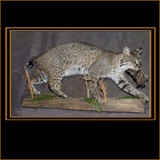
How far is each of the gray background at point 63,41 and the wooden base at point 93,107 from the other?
0.11 ft

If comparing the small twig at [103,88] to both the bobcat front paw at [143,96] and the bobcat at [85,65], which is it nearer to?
the bobcat at [85,65]

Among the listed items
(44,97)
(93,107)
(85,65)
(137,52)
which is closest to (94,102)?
(93,107)


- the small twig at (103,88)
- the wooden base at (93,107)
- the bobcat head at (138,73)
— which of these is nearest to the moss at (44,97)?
the wooden base at (93,107)

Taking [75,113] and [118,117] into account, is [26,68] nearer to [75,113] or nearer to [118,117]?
[75,113]

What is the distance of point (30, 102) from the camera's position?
11.8 feet

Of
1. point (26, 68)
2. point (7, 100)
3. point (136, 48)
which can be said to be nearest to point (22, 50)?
point (26, 68)

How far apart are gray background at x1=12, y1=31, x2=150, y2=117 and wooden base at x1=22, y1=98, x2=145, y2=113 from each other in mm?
33

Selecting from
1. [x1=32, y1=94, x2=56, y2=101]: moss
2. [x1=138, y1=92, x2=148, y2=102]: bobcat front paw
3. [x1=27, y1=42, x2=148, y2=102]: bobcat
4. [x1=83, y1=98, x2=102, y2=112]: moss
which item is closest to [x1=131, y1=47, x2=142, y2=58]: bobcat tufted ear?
[x1=27, y1=42, x2=148, y2=102]: bobcat

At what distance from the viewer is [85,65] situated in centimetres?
354

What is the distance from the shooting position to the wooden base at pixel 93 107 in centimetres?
345

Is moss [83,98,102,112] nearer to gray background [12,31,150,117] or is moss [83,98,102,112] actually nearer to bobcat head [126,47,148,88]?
gray background [12,31,150,117]

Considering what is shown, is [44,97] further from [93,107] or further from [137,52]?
[137,52]

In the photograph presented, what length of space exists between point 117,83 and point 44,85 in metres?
0.58

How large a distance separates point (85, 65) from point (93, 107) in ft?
1.10
